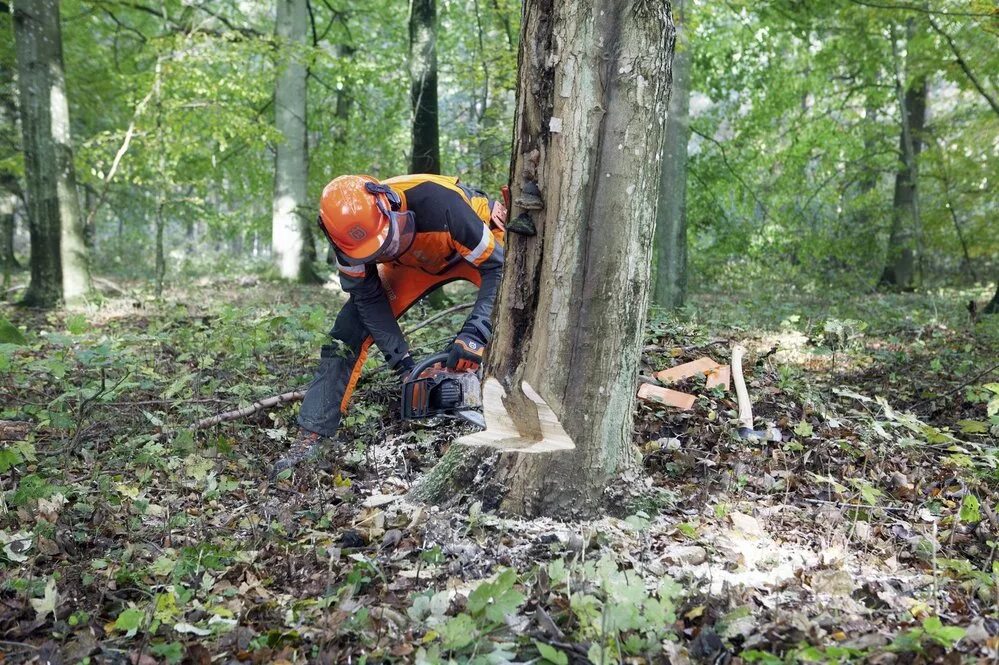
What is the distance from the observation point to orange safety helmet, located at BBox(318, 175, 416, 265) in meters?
4.12

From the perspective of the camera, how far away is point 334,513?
11.2ft

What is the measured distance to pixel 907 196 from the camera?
47.3 ft

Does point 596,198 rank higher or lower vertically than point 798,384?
higher

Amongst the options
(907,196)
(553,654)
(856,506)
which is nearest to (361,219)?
(553,654)

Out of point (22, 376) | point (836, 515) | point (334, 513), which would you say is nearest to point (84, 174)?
point (22, 376)

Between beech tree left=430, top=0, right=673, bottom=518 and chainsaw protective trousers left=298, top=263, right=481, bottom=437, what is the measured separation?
1.62m

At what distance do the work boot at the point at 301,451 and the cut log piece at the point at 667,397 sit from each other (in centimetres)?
205

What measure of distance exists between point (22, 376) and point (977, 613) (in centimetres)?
633

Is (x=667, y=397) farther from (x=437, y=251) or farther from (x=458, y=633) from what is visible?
(x=458, y=633)

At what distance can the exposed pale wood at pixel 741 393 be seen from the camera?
4.16m

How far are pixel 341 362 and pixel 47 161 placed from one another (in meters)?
6.88

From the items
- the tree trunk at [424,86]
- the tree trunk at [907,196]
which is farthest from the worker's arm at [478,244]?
the tree trunk at [907,196]

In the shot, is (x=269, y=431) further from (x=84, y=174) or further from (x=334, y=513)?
(x=84, y=174)

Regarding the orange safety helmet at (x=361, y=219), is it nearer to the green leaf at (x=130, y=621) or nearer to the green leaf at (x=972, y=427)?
the green leaf at (x=130, y=621)
